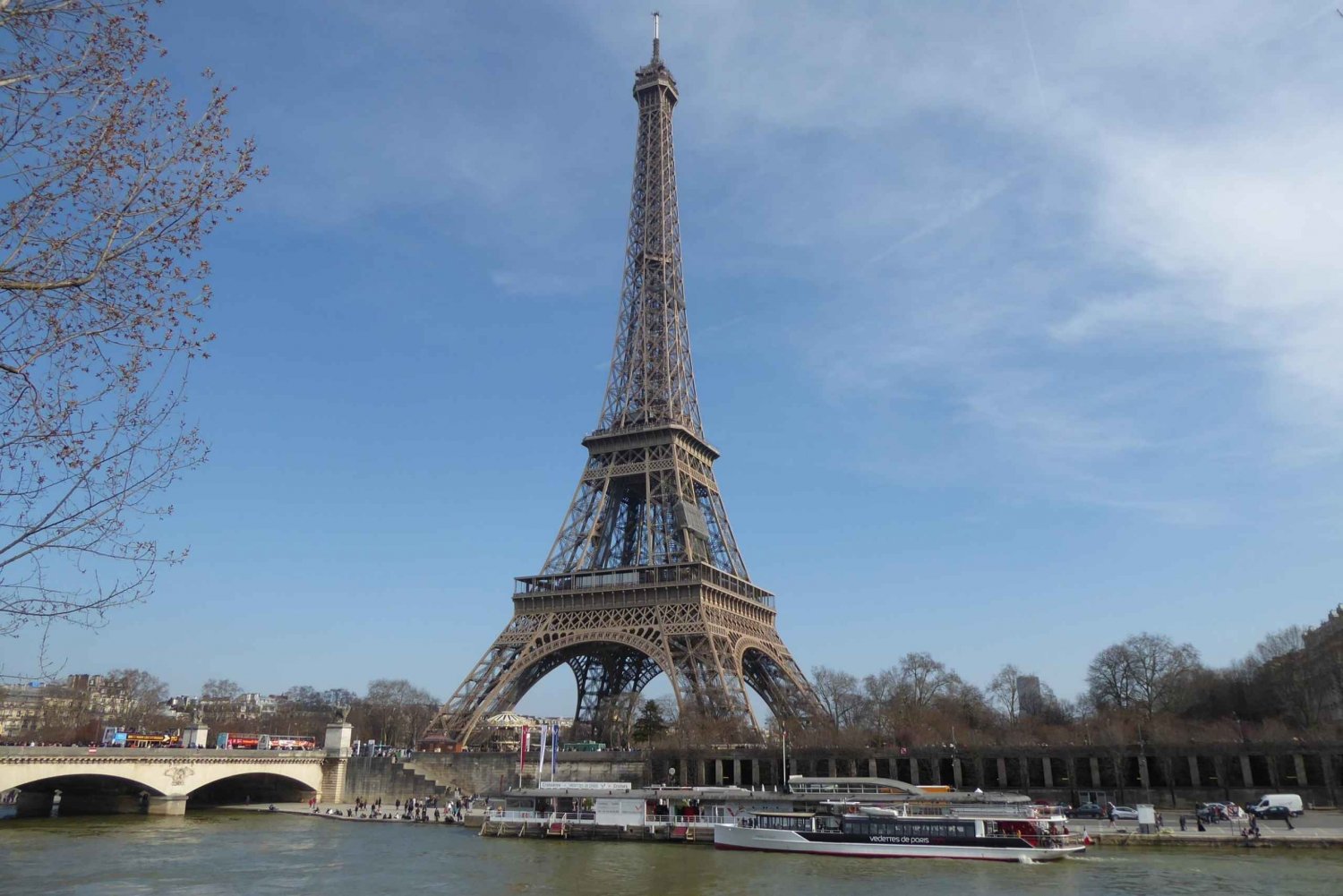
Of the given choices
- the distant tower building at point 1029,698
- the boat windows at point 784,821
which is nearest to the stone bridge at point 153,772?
the boat windows at point 784,821

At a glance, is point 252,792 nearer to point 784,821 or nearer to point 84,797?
point 84,797

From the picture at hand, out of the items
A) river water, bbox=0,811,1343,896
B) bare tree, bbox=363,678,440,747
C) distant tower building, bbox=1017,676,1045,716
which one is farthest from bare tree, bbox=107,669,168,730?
distant tower building, bbox=1017,676,1045,716

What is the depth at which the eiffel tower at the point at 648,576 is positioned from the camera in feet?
202

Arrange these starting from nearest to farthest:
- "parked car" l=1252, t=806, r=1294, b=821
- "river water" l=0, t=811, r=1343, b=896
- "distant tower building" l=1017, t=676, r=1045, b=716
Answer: "river water" l=0, t=811, r=1343, b=896 < "parked car" l=1252, t=806, r=1294, b=821 < "distant tower building" l=1017, t=676, r=1045, b=716

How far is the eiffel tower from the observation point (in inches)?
2430

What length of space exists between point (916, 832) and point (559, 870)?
15666mm

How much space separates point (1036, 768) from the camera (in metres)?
59.8

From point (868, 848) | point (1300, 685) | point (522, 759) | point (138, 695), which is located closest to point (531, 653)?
point (522, 759)

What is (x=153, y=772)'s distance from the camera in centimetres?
5666

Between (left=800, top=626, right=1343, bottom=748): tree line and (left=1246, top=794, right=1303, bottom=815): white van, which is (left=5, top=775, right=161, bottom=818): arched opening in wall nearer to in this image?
(left=800, top=626, right=1343, bottom=748): tree line

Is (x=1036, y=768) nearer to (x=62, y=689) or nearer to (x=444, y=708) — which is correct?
(x=444, y=708)

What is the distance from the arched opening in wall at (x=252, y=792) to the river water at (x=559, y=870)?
24.6m

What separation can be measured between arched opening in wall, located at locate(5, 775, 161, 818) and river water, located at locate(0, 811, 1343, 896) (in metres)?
17.7

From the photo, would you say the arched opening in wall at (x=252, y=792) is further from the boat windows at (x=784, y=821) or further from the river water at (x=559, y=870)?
the boat windows at (x=784, y=821)
